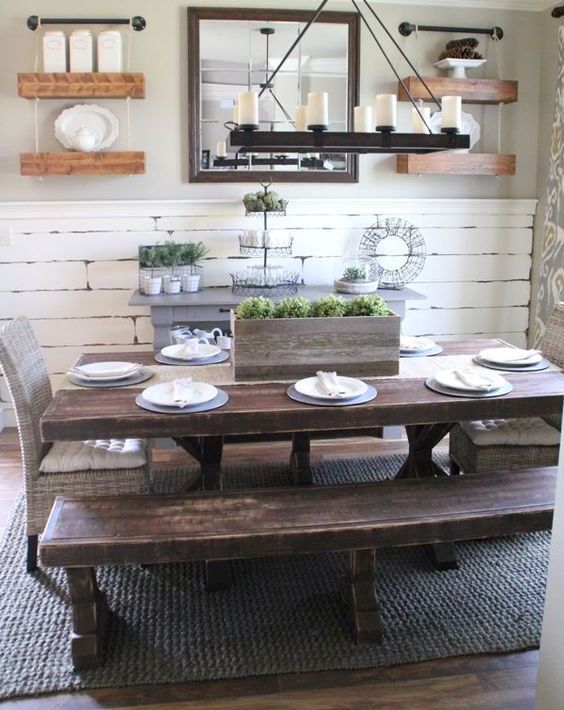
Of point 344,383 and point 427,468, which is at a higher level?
point 344,383

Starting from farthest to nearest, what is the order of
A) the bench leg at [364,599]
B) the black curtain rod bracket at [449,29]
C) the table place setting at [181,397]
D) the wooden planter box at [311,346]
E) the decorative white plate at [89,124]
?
the black curtain rod bracket at [449,29] < the decorative white plate at [89,124] < the wooden planter box at [311,346] < the table place setting at [181,397] < the bench leg at [364,599]

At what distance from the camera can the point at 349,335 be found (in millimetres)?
2738

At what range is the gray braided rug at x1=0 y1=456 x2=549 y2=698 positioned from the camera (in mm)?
2238

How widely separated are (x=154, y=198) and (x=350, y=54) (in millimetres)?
1320

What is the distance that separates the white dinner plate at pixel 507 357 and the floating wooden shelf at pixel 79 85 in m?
2.24

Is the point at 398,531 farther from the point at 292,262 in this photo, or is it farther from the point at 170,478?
the point at 292,262

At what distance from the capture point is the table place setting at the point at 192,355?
118 inches

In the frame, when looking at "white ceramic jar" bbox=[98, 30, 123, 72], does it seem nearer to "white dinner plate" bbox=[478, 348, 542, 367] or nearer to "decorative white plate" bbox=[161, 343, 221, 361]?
"decorative white plate" bbox=[161, 343, 221, 361]

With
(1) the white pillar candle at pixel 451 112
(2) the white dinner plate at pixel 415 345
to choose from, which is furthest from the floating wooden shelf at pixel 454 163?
(1) the white pillar candle at pixel 451 112

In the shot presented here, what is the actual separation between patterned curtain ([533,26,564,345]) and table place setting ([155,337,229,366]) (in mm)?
1988

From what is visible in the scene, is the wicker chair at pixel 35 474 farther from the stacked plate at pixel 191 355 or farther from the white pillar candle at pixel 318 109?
the white pillar candle at pixel 318 109

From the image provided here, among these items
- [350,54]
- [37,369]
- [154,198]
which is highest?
[350,54]

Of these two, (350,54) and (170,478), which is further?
(350,54)

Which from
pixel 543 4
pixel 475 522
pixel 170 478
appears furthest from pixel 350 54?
pixel 475 522
